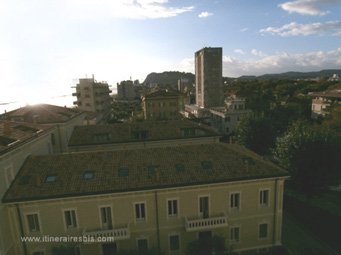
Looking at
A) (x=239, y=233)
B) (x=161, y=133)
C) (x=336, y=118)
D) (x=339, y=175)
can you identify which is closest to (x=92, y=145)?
(x=161, y=133)

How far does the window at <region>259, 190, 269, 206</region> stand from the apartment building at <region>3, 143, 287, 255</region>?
0.34ft

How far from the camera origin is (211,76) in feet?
390

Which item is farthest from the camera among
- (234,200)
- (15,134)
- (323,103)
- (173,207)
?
(323,103)

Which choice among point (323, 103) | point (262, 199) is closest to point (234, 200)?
point (262, 199)

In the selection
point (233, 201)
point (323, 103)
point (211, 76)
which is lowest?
point (233, 201)

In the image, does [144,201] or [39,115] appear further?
[39,115]

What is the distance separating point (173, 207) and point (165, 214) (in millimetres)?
1051

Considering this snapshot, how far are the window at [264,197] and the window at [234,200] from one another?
8.32ft

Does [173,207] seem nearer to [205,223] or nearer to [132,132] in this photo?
[205,223]

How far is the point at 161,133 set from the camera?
41.0 m

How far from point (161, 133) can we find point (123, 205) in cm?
1894

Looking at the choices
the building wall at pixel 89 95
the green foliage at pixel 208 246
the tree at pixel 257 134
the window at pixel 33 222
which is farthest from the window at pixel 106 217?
the building wall at pixel 89 95

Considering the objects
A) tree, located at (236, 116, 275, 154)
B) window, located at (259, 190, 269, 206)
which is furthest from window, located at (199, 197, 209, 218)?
tree, located at (236, 116, 275, 154)

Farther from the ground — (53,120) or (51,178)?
(53,120)
